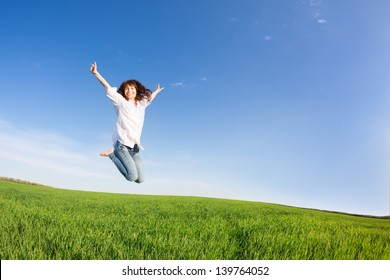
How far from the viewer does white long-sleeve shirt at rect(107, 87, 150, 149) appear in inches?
247

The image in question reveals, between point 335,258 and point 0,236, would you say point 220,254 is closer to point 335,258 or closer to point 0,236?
point 335,258

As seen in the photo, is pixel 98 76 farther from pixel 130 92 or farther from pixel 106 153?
pixel 106 153

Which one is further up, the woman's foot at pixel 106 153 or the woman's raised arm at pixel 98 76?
the woman's raised arm at pixel 98 76

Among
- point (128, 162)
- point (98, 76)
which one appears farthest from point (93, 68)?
point (128, 162)

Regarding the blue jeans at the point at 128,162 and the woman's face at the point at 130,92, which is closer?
the blue jeans at the point at 128,162

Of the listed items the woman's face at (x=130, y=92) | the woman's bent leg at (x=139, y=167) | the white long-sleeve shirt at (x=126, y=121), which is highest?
the woman's face at (x=130, y=92)

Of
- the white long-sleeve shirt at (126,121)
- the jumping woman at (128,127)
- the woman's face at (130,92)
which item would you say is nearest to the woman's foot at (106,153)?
the jumping woman at (128,127)

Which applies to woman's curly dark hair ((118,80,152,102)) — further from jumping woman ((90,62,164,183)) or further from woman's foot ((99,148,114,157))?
woman's foot ((99,148,114,157))

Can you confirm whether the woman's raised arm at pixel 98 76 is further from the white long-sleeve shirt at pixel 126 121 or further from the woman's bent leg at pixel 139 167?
the woman's bent leg at pixel 139 167

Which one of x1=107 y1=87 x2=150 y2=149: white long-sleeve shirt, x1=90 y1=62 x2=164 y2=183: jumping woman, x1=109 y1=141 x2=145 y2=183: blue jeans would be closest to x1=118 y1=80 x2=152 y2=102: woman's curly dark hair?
x1=90 y1=62 x2=164 y2=183: jumping woman

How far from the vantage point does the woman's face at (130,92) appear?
661 cm

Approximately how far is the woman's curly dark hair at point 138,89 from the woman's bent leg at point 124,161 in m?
1.09

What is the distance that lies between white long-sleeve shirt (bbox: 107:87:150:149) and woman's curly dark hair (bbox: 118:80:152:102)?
236 millimetres
